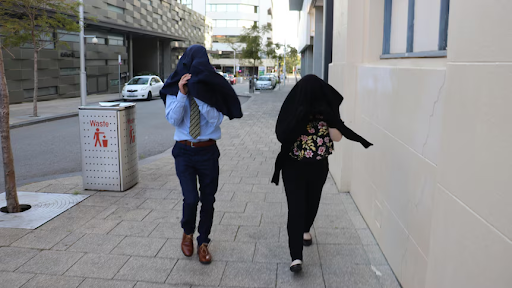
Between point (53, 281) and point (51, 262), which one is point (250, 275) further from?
point (51, 262)

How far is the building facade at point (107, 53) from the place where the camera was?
947 inches

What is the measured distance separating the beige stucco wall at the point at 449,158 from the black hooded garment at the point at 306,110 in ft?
1.91

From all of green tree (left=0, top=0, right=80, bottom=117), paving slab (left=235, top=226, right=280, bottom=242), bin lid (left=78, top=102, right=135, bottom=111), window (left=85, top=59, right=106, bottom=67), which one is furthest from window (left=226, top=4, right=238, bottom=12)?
paving slab (left=235, top=226, right=280, bottom=242)

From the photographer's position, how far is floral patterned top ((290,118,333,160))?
3.65m

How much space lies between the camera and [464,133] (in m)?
2.24

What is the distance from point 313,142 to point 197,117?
1.02 m

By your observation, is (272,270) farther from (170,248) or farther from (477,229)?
(477,229)

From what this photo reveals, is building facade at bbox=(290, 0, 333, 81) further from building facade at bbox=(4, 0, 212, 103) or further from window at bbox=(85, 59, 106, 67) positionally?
window at bbox=(85, 59, 106, 67)

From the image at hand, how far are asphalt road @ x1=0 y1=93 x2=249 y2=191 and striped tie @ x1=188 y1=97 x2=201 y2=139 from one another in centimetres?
448

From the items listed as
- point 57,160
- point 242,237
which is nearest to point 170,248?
point 242,237

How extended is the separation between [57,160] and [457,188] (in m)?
8.59

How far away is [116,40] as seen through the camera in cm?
3656

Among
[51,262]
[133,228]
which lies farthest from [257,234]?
[51,262]

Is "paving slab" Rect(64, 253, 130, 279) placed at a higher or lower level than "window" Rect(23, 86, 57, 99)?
lower
